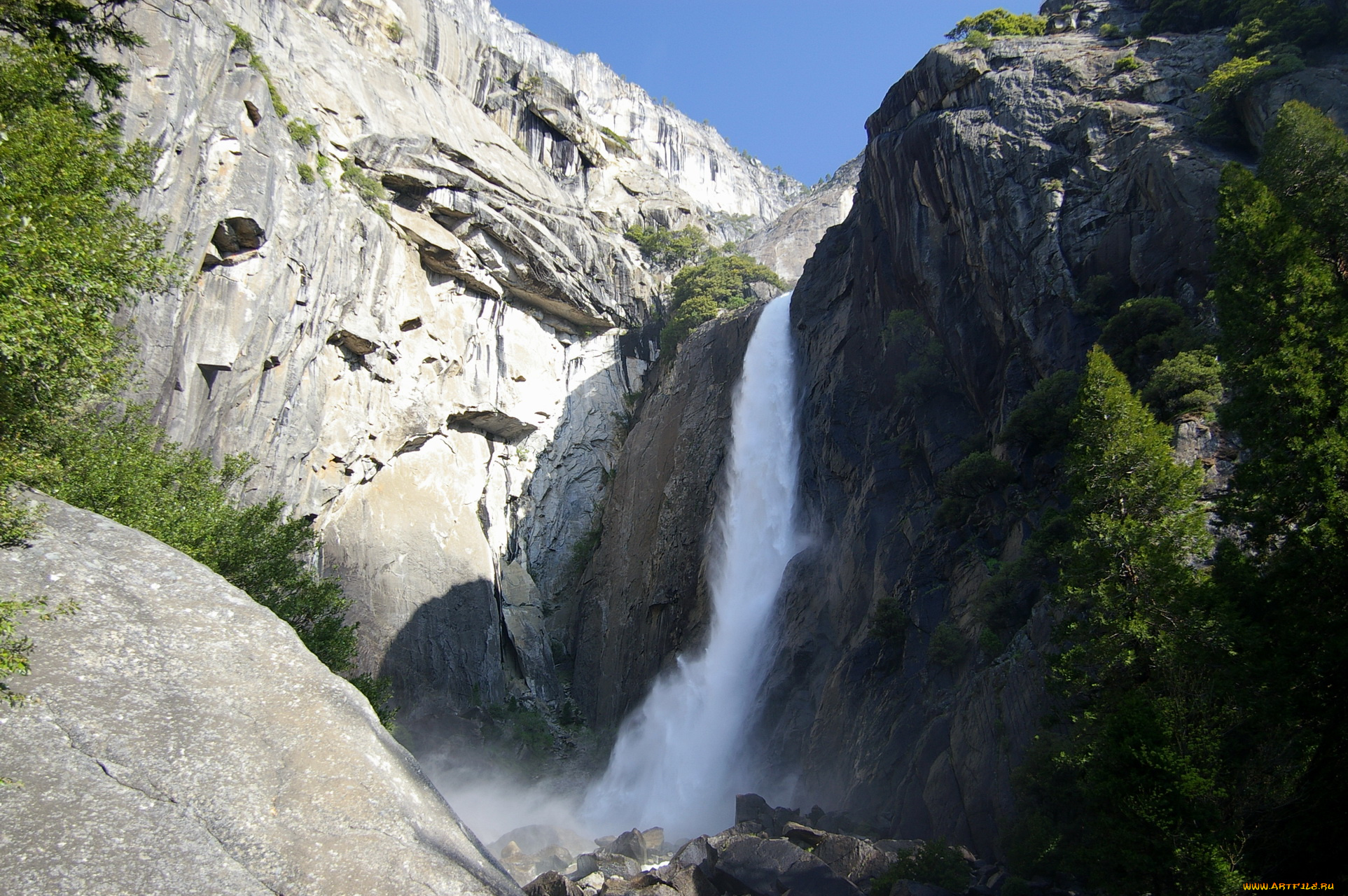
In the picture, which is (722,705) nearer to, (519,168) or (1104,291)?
(1104,291)

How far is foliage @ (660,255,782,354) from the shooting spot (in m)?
49.2

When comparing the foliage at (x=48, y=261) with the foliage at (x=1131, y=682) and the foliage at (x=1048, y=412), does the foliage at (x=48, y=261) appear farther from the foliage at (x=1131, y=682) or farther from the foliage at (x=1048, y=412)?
the foliage at (x=1048, y=412)

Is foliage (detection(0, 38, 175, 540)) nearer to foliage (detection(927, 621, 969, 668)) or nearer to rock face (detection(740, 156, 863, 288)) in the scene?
foliage (detection(927, 621, 969, 668))

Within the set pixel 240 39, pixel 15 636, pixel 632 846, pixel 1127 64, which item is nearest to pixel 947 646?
pixel 632 846

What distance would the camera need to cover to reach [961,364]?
92.8 feet

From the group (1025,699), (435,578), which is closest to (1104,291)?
(1025,699)

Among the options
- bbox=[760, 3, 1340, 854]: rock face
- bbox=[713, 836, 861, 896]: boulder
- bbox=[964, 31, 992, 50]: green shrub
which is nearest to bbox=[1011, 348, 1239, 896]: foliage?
bbox=[760, 3, 1340, 854]: rock face

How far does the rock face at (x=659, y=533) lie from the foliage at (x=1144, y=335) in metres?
20.8

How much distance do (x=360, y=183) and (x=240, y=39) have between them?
302 inches

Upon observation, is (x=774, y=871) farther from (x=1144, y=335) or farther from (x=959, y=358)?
(x=959, y=358)

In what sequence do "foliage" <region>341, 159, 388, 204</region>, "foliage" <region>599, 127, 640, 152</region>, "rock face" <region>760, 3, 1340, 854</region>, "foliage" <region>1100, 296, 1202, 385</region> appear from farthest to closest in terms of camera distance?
"foliage" <region>599, 127, 640, 152</region>, "foliage" <region>341, 159, 388, 204</region>, "rock face" <region>760, 3, 1340, 854</region>, "foliage" <region>1100, 296, 1202, 385</region>

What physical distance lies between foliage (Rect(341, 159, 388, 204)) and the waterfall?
20.9 m

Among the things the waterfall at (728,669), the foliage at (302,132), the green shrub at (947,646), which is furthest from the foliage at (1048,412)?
the foliage at (302,132)

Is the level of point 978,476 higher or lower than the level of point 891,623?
higher
